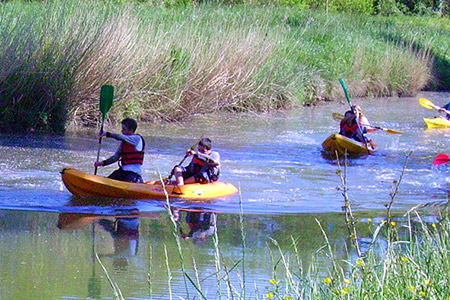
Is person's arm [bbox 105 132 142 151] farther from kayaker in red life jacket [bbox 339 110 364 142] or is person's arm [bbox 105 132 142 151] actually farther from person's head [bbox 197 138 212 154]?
kayaker in red life jacket [bbox 339 110 364 142]

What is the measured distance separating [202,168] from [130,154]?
0.96 metres

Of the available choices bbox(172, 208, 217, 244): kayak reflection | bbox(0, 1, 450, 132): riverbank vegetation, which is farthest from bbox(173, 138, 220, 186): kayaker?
bbox(0, 1, 450, 132): riverbank vegetation

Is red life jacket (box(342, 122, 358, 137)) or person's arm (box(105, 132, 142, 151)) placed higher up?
person's arm (box(105, 132, 142, 151))

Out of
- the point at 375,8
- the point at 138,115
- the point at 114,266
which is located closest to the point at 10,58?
the point at 138,115

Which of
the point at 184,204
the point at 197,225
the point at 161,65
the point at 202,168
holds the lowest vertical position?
the point at 184,204

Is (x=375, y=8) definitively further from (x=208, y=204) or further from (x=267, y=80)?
(x=208, y=204)

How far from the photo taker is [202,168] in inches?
376

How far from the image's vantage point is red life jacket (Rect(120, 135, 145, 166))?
8969 millimetres

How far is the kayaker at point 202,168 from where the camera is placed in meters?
9.33

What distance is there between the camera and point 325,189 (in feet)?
34.3

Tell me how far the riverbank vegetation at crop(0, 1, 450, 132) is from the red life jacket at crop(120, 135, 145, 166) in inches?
177

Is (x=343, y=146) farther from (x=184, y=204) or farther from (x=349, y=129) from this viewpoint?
(x=184, y=204)

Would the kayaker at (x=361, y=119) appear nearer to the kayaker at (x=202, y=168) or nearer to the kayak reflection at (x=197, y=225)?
the kayaker at (x=202, y=168)

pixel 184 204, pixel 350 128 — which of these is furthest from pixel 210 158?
pixel 350 128
